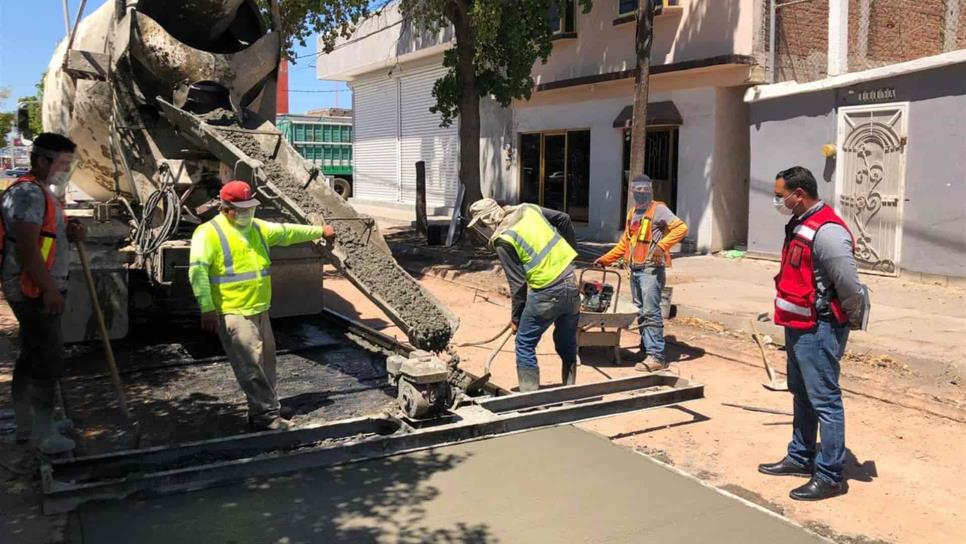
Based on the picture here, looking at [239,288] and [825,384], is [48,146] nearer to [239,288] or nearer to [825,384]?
[239,288]

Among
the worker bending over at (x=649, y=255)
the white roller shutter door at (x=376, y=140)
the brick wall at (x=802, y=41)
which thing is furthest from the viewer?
the white roller shutter door at (x=376, y=140)

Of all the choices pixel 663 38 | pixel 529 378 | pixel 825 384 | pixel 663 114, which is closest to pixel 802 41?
pixel 663 38

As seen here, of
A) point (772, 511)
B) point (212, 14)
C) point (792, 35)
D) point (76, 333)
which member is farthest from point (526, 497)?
point (792, 35)

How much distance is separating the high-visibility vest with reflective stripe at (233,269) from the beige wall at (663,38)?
10.7 metres

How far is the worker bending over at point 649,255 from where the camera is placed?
269 inches

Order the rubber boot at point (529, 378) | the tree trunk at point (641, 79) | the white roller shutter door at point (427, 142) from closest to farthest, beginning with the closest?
the rubber boot at point (529, 378) < the tree trunk at point (641, 79) < the white roller shutter door at point (427, 142)

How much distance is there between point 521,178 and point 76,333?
1375 centimetres

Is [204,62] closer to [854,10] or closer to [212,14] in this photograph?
[212,14]

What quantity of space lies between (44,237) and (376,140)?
75.7ft

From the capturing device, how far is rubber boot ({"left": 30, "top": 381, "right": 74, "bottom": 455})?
4477 millimetres

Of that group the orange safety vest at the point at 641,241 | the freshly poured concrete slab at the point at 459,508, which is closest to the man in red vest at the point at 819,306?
the freshly poured concrete slab at the point at 459,508

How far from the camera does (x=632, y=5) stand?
1513cm

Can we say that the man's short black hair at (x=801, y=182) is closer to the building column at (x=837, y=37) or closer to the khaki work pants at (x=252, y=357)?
the khaki work pants at (x=252, y=357)

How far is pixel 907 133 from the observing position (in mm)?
10766
